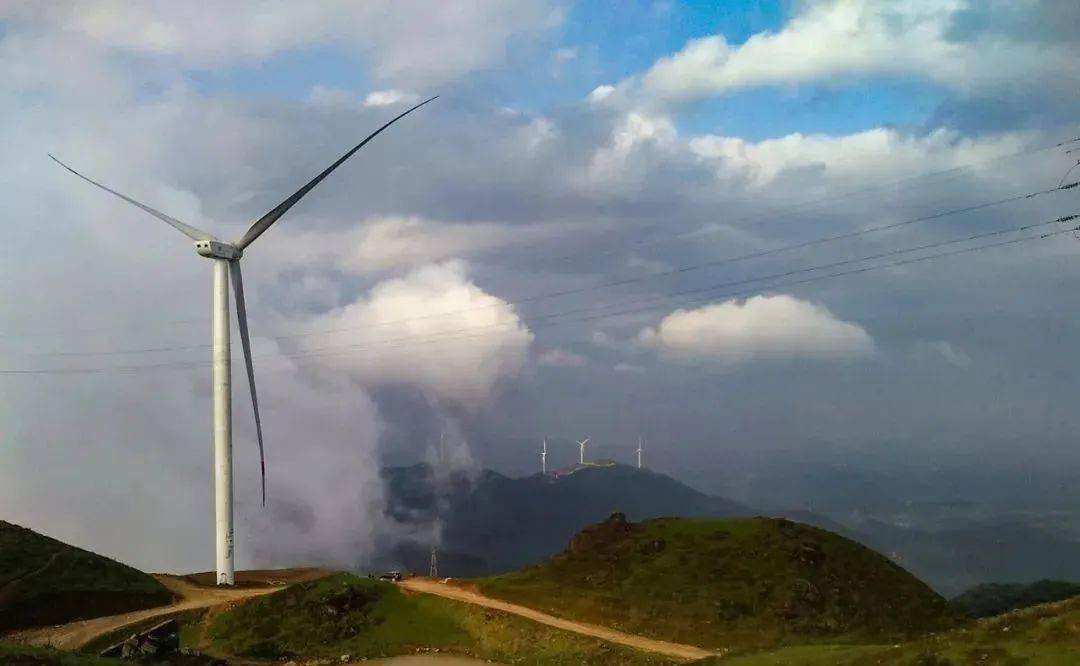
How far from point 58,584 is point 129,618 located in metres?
10.0

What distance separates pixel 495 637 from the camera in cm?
7512

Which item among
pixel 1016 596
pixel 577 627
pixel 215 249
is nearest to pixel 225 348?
pixel 215 249

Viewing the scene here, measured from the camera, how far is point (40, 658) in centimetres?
4119

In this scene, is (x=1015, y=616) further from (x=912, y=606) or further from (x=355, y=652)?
(x=355, y=652)

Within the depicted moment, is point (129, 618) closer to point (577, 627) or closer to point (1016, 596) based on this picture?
point (577, 627)

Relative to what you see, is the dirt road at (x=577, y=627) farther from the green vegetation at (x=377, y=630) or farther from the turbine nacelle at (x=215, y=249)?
the turbine nacelle at (x=215, y=249)

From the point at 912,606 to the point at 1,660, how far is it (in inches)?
3074

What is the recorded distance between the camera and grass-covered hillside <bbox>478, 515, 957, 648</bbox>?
250 ft

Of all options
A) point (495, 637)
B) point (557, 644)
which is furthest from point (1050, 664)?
point (495, 637)

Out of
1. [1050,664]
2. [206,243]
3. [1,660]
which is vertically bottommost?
[1050,664]

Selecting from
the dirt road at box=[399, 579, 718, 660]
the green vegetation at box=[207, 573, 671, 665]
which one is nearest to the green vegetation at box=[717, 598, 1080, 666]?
the dirt road at box=[399, 579, 718, 660]

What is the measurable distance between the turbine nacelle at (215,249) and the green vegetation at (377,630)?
41064 mm

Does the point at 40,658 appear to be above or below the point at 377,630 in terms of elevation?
above

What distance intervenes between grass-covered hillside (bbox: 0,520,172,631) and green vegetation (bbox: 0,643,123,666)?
4684cm
